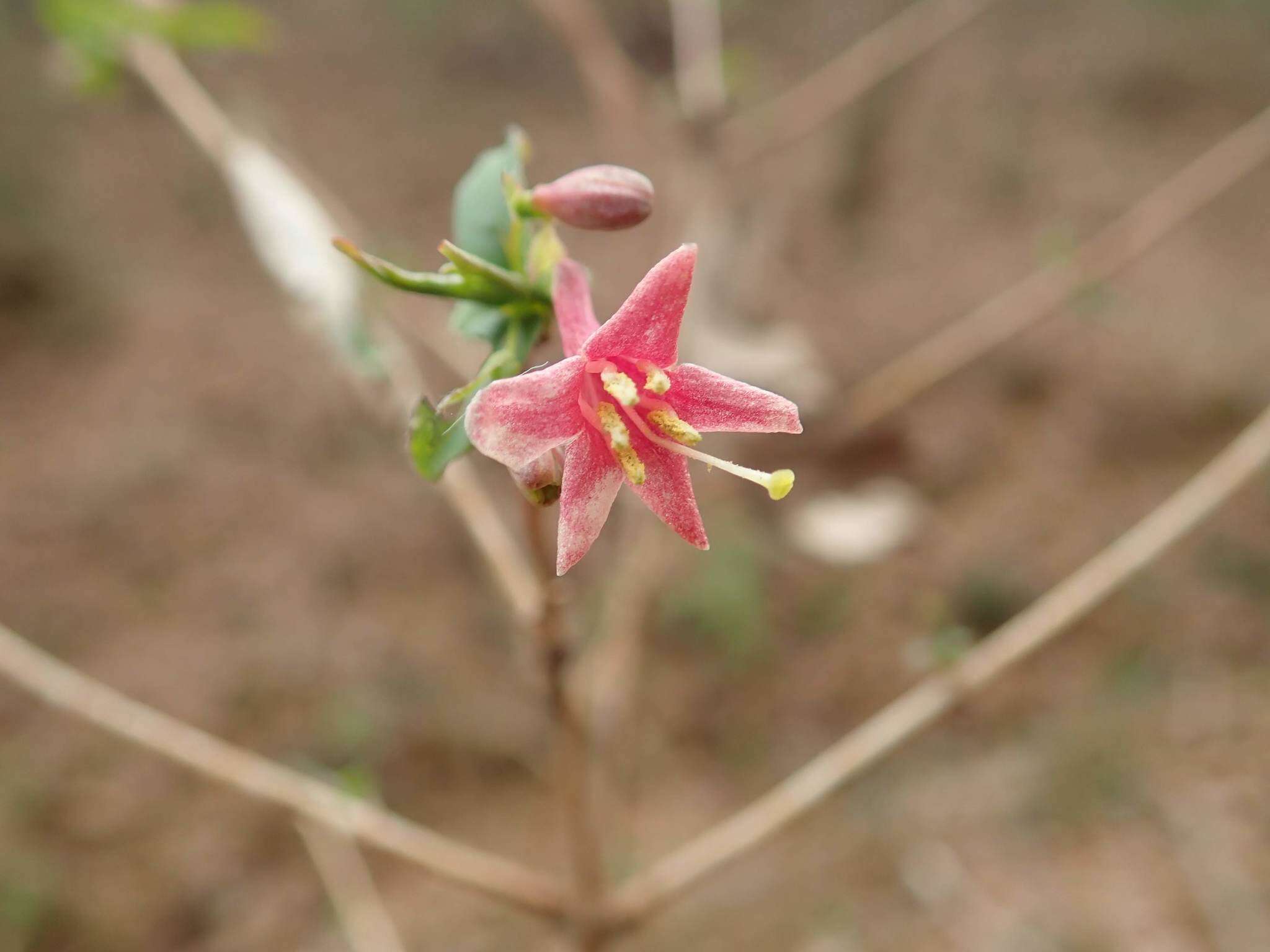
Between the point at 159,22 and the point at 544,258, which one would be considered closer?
the point at 544,258

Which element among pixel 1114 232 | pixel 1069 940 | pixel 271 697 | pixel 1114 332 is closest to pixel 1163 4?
pixel 1114 332

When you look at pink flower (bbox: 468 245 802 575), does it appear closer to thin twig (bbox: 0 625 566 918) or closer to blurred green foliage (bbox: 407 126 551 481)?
blurred green foliage (bbox: 407 126 551 481)

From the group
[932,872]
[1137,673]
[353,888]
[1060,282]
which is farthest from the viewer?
[1137,673]

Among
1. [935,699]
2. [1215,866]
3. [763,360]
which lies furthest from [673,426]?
[1215,866]

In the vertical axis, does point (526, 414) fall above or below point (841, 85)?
below

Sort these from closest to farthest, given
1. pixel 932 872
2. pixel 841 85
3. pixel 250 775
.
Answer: pixel 250 775, pixel 932 872, pixel 841 85

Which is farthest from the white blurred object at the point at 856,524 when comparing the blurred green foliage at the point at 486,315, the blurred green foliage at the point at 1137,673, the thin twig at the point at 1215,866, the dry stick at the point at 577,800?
the blurred green foliage at the point at 486,315

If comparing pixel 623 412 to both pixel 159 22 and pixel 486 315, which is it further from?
pixel 159 22

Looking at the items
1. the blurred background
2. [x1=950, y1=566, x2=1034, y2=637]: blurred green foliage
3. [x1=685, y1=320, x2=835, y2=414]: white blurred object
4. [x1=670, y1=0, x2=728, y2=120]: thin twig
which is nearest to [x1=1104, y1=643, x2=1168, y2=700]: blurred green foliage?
the blurred background
